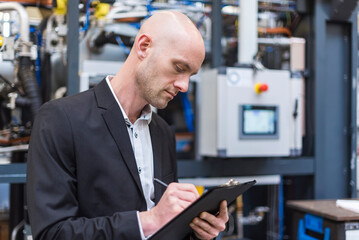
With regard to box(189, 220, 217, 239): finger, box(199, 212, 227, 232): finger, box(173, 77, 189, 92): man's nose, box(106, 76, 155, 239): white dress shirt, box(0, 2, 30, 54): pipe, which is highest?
box(0, 2, 30, 54): pipe

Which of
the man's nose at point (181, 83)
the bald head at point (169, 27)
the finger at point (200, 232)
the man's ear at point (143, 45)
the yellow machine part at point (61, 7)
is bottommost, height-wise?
the finger at point (200, 232)

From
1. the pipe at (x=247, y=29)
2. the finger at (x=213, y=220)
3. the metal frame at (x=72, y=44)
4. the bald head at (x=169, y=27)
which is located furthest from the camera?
the pipe at (x=247, y=29)

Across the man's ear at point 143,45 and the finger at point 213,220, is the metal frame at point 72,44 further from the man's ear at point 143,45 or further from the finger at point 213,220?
the finger at point 213,220

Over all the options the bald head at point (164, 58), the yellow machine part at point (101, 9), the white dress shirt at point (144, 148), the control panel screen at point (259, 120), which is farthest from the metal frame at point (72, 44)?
the control panel screen at point (259, 120)

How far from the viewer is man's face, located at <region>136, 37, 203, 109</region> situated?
1079 mm

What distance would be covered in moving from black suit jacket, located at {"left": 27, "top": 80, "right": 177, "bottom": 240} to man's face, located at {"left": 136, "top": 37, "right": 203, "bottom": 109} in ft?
0.38

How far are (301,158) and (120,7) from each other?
1.46 meters

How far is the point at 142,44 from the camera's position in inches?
44.3

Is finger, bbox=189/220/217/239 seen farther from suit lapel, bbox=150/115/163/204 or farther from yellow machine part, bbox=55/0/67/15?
→ yellow machine part, bbox=55/0/67/15

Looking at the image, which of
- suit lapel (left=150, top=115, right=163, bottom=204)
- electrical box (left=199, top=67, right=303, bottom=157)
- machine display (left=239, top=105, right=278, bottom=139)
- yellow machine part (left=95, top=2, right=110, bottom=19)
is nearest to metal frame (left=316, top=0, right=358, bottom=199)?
electrical box (left=199, top=67, right=303, bottom=157)

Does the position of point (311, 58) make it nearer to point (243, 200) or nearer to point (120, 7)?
point (243, 200)

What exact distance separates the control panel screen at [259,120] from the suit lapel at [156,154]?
0.91m

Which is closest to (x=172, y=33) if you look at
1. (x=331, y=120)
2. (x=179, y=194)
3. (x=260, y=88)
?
(x=179, y=194)

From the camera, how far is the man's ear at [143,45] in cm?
111
